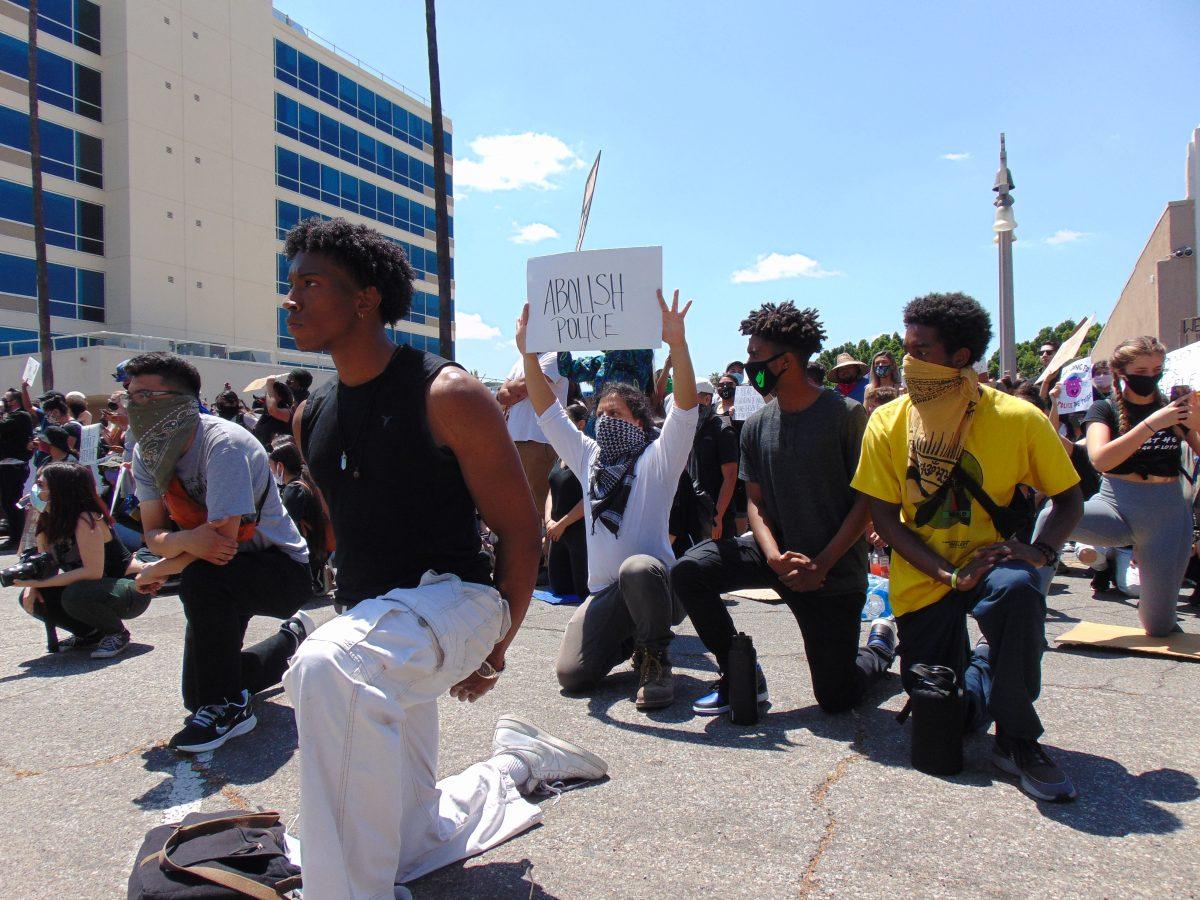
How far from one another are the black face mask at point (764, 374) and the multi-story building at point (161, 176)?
26331mm

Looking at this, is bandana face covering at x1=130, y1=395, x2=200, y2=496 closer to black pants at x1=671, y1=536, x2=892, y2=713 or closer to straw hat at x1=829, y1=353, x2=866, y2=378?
black pants at x1=671, y1=536, x2=892, y2=713

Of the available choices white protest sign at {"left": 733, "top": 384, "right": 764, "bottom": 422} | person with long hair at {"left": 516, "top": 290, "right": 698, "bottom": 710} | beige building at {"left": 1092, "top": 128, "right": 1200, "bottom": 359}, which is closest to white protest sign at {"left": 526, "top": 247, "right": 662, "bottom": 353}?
person with long hair at {"left": 516, "top": 290, "right": 698, "bottom": 710}

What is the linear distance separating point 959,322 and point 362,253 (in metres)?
2.32

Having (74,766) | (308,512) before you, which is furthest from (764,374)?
(308,512)

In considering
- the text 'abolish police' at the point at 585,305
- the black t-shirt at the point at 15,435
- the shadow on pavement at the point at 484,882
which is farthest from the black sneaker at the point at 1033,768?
the black t-shirt at the point at 15,435

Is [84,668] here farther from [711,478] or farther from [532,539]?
[711,478]

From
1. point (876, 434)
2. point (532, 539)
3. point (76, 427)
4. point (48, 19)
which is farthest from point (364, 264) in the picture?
point (48, 19)

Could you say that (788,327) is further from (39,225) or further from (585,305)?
(39,225)

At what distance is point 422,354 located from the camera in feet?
8.36

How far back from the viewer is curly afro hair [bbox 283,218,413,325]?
2506mm

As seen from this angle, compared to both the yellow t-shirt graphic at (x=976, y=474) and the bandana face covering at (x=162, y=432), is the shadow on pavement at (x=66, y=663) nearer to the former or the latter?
the bandana face covering at (x=162, y=432)

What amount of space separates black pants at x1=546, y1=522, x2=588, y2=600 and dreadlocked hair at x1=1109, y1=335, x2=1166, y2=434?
3.80 meters

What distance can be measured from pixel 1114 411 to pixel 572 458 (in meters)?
3.14

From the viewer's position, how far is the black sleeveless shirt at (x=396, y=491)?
7.73 ft
